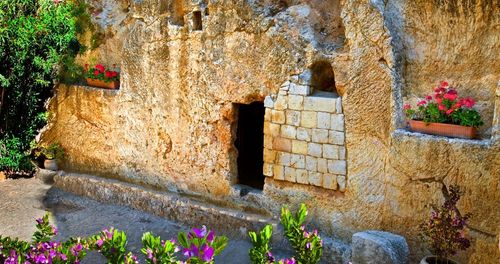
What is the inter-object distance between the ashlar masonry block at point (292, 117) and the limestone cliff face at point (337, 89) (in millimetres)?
362

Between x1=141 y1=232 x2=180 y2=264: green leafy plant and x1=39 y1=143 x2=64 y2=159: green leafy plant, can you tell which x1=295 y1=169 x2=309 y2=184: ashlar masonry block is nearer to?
x1=141 y1=232 x2=180 y2=264: green leafy plant

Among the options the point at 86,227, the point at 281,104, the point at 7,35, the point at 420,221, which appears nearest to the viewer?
the point at 420,221

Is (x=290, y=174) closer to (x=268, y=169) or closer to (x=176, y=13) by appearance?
(x=268, y=169)

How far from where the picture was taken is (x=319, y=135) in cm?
673

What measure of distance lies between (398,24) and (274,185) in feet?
8.50

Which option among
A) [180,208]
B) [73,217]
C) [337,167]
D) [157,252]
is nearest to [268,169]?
[337,167]

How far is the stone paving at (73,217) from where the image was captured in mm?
7452

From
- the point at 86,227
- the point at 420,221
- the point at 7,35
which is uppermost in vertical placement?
the point at 7,35

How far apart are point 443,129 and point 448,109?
21 centimetres

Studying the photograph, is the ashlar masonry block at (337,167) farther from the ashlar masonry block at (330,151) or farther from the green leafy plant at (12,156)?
the green leafy plant at (12,156)

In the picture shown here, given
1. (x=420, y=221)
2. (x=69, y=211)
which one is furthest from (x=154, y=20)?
(x=420, y=221)

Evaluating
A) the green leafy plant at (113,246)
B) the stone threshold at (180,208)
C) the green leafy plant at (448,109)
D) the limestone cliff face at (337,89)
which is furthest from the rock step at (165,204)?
the green leafy plant at (113,246)

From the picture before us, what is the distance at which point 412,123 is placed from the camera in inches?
233

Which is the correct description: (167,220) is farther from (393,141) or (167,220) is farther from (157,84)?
(393,141)
